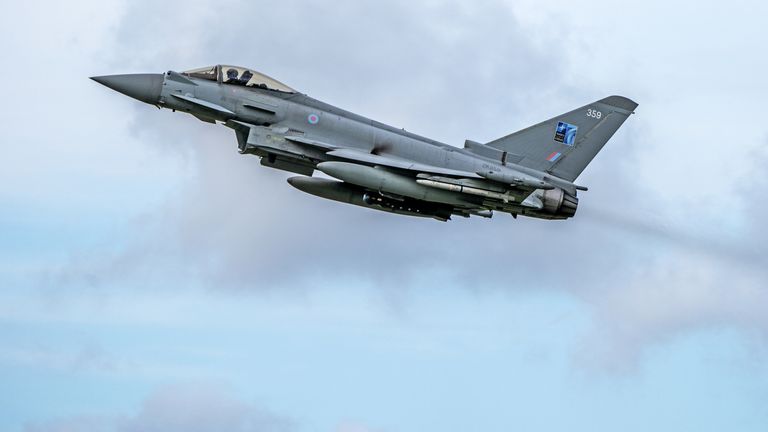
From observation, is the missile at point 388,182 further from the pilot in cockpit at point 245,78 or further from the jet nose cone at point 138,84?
the jet nose cone at point 138,84

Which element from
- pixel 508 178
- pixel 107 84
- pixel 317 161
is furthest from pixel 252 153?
pixel 508 178

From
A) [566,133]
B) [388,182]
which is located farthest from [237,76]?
[566,133]

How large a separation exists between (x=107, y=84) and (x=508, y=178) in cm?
973

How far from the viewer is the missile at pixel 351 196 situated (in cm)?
3362

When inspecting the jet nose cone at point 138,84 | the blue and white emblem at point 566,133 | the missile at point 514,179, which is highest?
the blue and white emblem at point 566,133

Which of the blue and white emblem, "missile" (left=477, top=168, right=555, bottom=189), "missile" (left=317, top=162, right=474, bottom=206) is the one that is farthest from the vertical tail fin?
"missile" (left=317, top=162, right=474, bottom=206)

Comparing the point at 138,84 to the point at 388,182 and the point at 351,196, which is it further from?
the point at 388,182

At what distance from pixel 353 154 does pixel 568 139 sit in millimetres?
6306

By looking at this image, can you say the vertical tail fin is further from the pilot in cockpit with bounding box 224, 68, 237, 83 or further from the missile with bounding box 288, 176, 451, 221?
the pilot in cockpit with bounding box 224, 68, 237, 83

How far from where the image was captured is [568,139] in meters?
35.5

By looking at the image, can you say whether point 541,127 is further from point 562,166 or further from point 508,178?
point 508,178

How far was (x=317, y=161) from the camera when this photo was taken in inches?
1297

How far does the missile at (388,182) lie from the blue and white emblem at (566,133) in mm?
3972

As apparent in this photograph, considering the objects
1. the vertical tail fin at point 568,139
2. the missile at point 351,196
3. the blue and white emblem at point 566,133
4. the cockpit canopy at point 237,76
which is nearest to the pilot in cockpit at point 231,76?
the cockpit canopy at point 237,76
